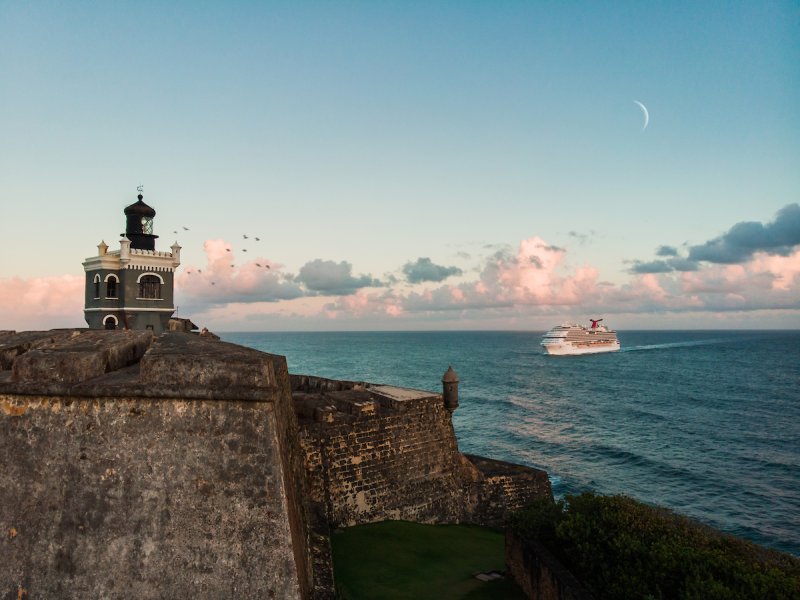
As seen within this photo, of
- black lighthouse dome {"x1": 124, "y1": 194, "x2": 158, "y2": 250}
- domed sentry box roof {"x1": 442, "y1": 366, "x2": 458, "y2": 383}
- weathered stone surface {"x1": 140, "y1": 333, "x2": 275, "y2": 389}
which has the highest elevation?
black lighthouse dome {"x1": 124, "y1": 194, "x2": 158, "y2": 250}

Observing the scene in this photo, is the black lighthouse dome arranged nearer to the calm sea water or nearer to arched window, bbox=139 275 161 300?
arched window, bbox=139 275 161 300

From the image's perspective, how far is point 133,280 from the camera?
30.8 metres

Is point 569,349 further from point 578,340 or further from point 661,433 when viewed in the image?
point 661,433

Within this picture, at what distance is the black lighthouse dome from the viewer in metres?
31.8

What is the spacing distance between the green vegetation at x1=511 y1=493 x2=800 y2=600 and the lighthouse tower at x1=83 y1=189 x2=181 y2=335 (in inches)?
1009

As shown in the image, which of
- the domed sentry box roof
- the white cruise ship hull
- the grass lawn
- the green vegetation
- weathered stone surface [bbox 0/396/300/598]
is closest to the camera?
weathered stone surface [bbox 0/396/300/598]

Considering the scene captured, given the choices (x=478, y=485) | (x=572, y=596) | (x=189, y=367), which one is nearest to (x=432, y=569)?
(x=572, y=596)

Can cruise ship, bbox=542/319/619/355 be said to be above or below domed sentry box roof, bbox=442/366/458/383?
below

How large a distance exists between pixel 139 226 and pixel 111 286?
3.75 meters

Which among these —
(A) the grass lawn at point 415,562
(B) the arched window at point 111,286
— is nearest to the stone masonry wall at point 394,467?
(A) the grass lawn at point 415,562

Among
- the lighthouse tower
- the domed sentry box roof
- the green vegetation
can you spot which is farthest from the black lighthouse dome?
the green vegetation

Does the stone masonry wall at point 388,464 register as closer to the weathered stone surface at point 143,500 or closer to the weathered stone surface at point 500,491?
the weathered stone surface at point 500,491

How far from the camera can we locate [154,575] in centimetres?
678

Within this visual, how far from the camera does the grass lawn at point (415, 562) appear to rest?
1198 cm
